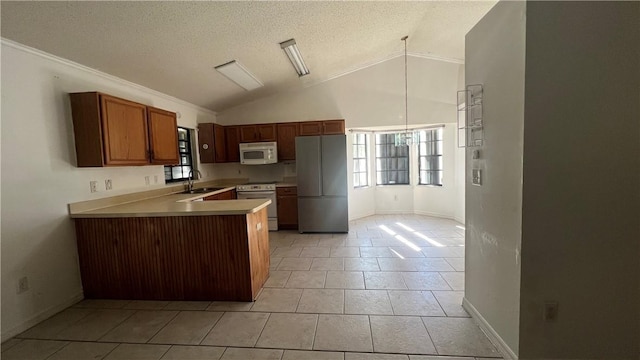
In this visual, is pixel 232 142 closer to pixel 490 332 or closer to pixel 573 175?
pixel 490 332

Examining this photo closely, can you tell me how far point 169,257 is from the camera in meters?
2.63

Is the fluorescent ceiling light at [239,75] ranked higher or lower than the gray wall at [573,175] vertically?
higher

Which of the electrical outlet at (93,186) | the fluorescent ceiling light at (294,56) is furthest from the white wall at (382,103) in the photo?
the electrical outlet at (93,186)

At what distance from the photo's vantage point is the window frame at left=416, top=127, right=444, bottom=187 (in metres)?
5.92

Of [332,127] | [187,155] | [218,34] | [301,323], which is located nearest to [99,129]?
[218,34]

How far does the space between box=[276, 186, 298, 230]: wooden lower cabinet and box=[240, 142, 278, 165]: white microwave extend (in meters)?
0.64

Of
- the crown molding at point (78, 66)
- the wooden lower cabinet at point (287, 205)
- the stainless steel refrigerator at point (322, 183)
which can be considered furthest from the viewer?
the wooden lower cabinet at point (287, 205)

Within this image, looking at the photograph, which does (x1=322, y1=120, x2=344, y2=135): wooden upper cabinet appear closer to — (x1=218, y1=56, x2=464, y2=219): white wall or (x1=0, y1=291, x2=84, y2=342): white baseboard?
(x1=218, y1=56, x2=464, y2=219): white wall

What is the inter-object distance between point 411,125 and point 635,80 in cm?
431

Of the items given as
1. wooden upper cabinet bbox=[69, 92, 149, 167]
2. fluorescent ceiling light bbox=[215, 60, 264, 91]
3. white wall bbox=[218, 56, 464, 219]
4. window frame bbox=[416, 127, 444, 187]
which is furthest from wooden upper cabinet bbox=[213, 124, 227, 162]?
window frame bbox=[416, 127, 444, 187]

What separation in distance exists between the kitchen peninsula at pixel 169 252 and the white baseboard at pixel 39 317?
0.12 meters

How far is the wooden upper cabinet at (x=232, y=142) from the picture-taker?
552 centimetres

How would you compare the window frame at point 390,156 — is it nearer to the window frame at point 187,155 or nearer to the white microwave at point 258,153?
the white microwave at point 258,153

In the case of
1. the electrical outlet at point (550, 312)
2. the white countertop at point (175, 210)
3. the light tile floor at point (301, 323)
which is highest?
the white countertop at point (175, 210)
